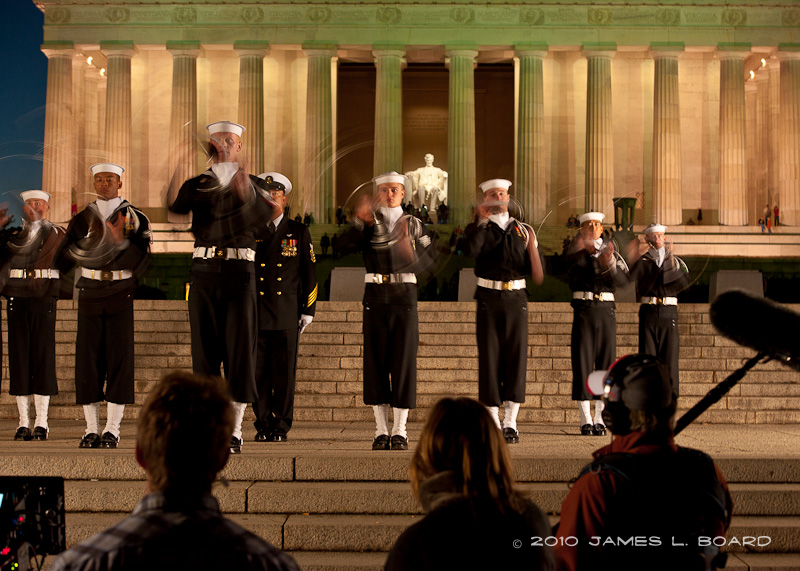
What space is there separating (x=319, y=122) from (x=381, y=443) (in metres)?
39.6

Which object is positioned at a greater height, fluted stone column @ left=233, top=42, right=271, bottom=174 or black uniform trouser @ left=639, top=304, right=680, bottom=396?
fluted stone column @ left=233, top=42, right=271, bottom=174

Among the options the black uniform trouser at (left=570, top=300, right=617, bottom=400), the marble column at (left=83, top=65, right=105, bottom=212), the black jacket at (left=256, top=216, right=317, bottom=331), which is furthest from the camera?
the marble column at (left=83, top=65, right=105, bottom=212)

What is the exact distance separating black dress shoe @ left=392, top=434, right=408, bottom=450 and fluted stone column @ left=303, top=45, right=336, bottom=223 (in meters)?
37.9

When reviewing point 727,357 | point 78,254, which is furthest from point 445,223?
point 78,254

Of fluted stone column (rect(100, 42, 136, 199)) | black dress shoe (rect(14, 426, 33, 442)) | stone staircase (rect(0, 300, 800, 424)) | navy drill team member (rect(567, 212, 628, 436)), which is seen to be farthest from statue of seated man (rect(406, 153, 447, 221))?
black dress shoe (rect(14, 426, 33, 442))

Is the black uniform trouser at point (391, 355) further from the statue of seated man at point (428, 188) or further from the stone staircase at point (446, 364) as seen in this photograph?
the statue of seated man at point (428, 188)

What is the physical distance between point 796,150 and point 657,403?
48543mm

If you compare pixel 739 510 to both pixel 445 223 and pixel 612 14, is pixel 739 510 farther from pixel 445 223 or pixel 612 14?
pixel 612 14

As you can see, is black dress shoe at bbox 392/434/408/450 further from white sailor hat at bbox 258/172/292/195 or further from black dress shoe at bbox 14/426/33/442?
black dress shoe at bbox 14/426/33/442

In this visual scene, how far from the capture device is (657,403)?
396 cm

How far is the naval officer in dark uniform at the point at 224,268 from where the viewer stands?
912 cm

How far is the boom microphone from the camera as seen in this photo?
3.95m

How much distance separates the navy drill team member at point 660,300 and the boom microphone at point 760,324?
8.79 m

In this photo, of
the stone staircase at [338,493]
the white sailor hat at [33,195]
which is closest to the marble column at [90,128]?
the white sailor hat at [33,195]
